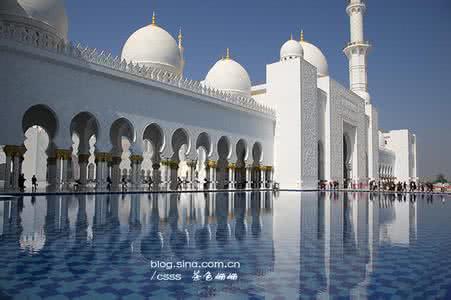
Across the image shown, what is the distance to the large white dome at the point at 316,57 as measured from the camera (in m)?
23.1

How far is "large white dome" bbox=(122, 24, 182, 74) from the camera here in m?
15.8

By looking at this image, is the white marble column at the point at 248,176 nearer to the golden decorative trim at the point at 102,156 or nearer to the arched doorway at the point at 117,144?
the arched doorway at the point at 117,144

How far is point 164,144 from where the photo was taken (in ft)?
43.5

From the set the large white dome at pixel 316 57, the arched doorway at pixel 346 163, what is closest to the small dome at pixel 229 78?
the large white dome at pixel 316 57

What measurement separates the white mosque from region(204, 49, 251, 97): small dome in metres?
0.05

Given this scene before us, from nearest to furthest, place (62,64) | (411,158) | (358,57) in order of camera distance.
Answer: (62,64)
(358,57)
(411,158)

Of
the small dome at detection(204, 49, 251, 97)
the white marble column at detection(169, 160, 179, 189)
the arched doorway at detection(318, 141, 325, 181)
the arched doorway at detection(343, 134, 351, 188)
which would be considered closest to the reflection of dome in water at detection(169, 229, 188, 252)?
the white marble column at detection(169, 160, 179, 189)

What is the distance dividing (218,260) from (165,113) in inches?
432

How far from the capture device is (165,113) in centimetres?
1357

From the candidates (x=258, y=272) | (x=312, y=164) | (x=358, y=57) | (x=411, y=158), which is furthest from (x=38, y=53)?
(x=411, y=158)

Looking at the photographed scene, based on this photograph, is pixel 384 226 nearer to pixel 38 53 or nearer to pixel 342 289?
pixel 342 289

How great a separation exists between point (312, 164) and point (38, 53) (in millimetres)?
12628

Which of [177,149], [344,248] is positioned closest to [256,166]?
[177,149]

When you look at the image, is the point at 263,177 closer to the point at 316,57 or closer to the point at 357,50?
the point at 316,57
